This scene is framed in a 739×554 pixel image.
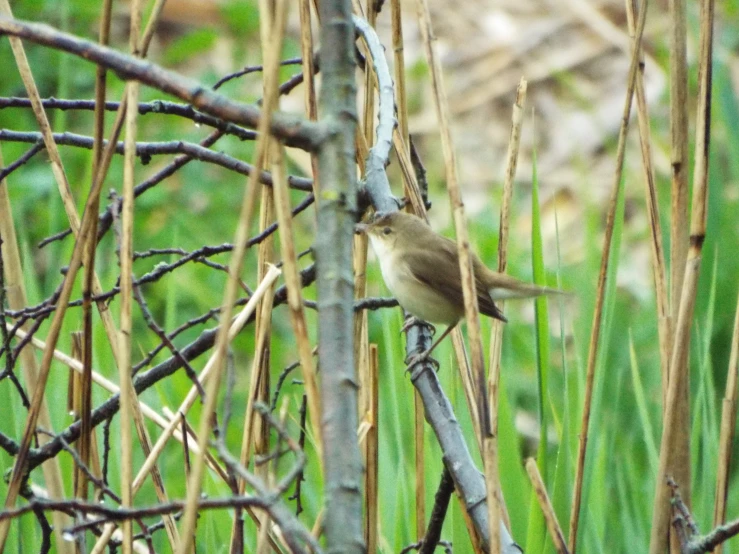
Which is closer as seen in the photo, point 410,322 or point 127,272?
point 127,272

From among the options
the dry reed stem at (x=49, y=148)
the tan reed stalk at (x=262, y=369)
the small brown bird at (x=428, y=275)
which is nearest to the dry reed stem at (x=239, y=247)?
the tan reed stalk at (x=262, y=369)

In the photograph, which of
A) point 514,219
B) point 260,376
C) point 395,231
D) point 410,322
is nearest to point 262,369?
point 260,376

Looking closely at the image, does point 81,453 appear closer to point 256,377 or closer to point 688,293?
point 256,377

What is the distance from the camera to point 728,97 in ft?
11.7

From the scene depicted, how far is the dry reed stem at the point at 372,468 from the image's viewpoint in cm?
172

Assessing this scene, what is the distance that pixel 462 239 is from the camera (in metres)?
1.27

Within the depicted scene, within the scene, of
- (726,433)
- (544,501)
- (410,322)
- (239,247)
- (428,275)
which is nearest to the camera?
(239,247)

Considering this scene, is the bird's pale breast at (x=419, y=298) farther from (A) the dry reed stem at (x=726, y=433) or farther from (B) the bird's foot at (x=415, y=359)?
→ (A) the dry reed stem at (x=726, y=433)

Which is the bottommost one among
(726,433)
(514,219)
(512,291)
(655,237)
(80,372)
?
(726,433)

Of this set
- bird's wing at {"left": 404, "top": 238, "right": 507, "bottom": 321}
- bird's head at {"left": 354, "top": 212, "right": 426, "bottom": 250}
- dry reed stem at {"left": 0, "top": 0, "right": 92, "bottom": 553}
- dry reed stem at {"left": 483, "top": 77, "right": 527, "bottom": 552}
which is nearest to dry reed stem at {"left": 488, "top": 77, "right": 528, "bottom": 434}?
dry reed stem at {"left": 483, "top": 77, "right": 527, "bottom": 552}

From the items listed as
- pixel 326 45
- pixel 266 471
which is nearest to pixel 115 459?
pixel 266 471

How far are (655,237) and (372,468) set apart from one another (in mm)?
633

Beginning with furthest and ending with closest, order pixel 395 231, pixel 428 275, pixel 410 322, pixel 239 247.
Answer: pixel 428 275
pixel 395 231
pixel 410 322
pixel 239 247

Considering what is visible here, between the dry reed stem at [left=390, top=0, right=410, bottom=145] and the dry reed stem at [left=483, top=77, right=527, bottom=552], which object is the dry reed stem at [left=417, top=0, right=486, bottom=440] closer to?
the dry reed stem at [left=483, top=77, right=527, bottom=552]
